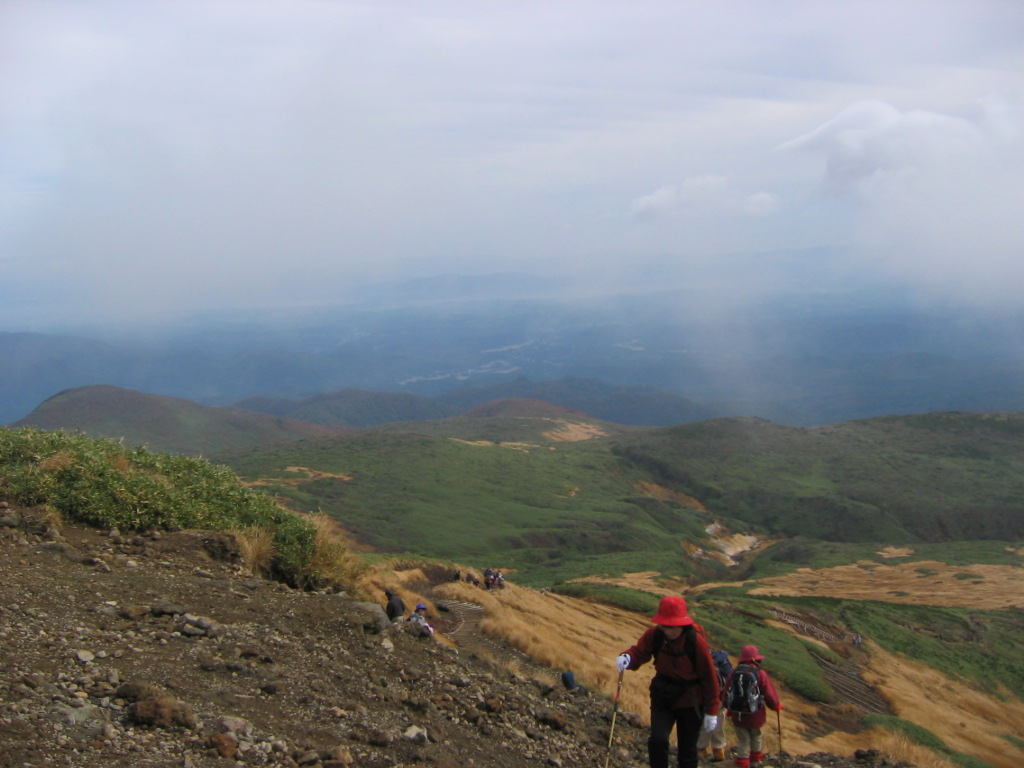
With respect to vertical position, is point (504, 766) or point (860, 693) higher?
point (504, 766)

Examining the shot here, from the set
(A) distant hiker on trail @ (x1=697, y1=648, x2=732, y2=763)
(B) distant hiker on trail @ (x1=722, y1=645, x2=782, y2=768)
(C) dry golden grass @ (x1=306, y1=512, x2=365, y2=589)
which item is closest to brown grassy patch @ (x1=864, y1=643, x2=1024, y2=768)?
(A) distant hiker on trail @ (x1=697, y1=648, x2=732, y2=763)

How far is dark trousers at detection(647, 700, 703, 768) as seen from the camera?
26.0 ft

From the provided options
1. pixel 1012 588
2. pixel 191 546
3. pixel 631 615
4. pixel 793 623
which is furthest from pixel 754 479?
pixel 191 546

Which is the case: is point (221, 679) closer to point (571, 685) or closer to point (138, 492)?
point (138, 492)

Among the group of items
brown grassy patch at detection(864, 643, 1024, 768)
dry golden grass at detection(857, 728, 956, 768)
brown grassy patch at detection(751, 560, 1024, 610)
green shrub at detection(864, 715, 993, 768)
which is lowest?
brown grassy patch at detection(751, 560, 1024, 610)

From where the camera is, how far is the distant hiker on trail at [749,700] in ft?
34.0

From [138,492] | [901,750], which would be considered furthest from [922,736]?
[138,492]

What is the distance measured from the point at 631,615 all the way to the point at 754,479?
108 meters

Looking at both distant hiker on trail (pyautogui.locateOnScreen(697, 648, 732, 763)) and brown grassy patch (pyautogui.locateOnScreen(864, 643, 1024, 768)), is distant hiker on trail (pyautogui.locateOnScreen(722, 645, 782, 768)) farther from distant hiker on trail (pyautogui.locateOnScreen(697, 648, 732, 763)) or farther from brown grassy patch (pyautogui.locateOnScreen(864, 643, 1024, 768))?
brown grassy patch (pyautogui.locateOnScreen(864, 643, 1024, 768))

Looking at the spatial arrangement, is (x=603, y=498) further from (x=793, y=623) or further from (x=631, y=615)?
(x=631, y=615)

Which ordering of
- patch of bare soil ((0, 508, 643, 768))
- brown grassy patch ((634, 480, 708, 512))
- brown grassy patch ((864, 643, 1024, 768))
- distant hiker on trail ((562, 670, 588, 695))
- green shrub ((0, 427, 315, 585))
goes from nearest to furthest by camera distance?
1. patch of bare soil ((0, 508, 643, 768))
2. green shrub ((0, 427, 315, 585))
3. distant hiker on trail ((562, 670, 588, 695))
4. brown grassy patch ((864, 643, 1024, 768))
5. brown grassy patch ((634, 480, 708, 512))

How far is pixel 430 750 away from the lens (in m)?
7.89

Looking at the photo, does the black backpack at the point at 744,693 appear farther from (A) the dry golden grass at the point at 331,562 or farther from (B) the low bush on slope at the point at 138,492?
(B) the low bush on slope at the point at 138,492

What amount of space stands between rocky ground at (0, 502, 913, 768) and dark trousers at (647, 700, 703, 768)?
170 cm
